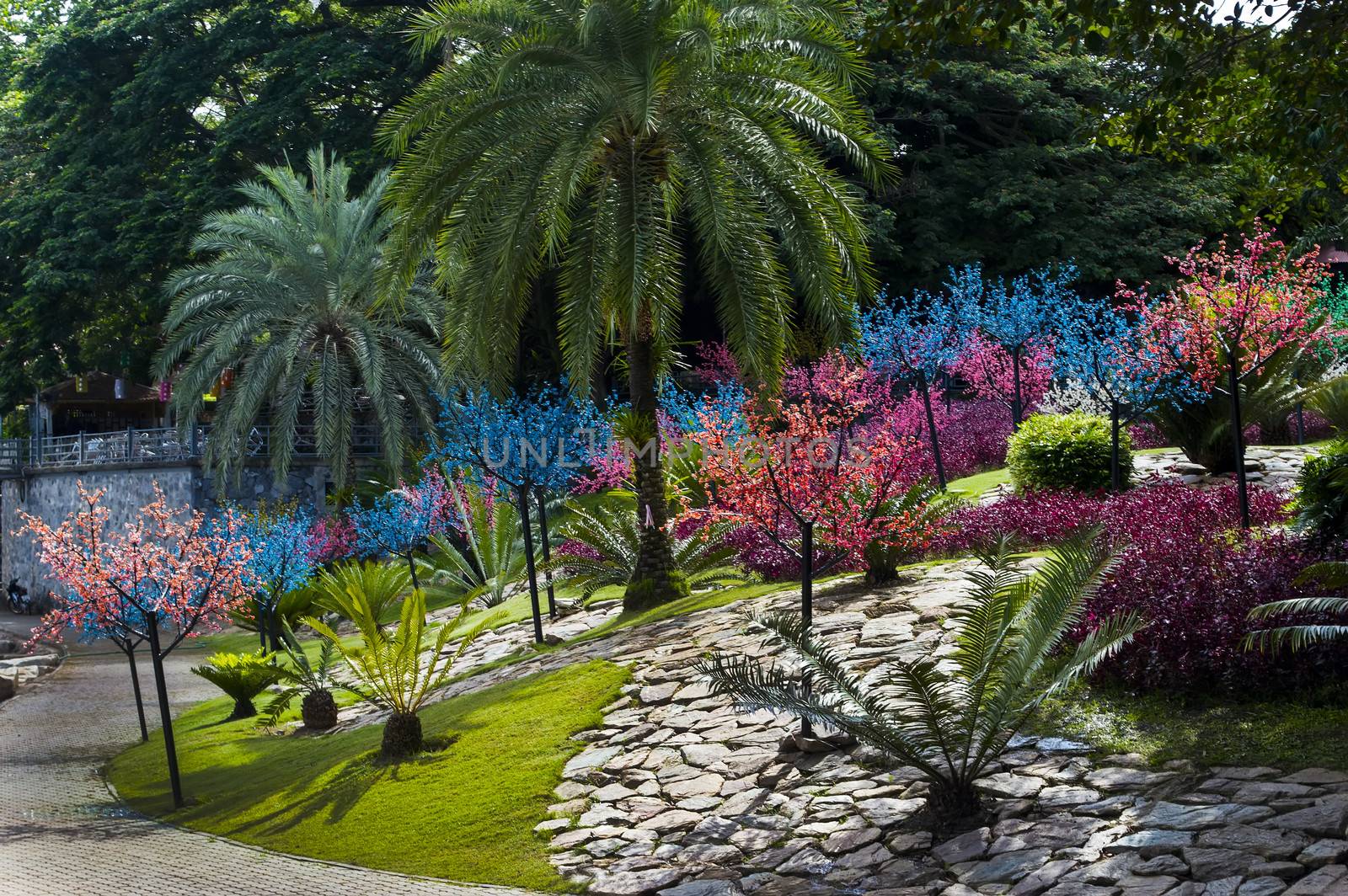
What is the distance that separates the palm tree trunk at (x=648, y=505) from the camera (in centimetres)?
1538

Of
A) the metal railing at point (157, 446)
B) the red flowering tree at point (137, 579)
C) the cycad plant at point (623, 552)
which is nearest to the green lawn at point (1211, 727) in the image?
the cycad plant at point (623, 552)

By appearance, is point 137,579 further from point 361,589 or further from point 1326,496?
point 1326,496

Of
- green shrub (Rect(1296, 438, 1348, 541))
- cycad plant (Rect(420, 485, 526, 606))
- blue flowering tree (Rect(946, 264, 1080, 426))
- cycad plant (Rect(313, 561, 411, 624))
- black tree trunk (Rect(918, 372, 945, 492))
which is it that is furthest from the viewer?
cycad plant (Rect(420, 485, 526, 606))

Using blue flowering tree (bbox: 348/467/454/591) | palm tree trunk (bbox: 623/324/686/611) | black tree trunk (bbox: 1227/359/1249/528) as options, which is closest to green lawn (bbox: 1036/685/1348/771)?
black tree trunk (bbox: 1227/359/1249/528)

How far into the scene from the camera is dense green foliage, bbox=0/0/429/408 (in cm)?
3120

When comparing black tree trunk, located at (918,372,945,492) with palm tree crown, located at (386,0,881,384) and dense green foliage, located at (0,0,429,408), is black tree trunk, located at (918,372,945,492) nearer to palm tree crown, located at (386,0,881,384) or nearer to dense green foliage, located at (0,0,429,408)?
palm tree crown, located at (386,0,881,384)

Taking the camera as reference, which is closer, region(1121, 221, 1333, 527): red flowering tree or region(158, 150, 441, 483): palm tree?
region(1121, 221, 1333, 527): red flowering tree

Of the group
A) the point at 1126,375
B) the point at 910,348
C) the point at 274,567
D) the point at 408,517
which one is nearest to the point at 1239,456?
the point at 1126,375

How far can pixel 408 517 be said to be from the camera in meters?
22.6

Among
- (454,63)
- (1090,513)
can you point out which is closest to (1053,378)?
(1090,513)

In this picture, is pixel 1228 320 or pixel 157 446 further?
pixel 157 446

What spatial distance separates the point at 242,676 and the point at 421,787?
6450mm

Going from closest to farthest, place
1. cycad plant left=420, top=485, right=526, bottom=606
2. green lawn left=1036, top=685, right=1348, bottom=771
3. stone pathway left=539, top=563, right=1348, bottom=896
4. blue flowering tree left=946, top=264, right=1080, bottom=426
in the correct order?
stone pathway left=539, top=563, right=1348, bottom=896 < green lawn left=1036, top=685, right=1348, bottom=771 < blue flowering tree left=946, top=264, right=1080, bottom=426 < cycad plant left=420, top=485, right=526, bottom=606

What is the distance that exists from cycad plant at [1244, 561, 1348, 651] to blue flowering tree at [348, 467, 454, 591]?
1528cm
